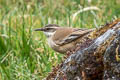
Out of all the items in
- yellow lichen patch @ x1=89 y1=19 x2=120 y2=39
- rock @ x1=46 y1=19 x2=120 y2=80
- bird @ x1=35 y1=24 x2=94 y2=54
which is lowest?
bird @ x1=35 y1=24 x2=94 y2=54

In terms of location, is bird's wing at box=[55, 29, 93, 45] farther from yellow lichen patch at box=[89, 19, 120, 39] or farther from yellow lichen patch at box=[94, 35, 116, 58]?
yellow lichen patch at box=[94, 35, 116, 58]

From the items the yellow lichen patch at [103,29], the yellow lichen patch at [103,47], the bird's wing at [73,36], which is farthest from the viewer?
the bird's wing at [73,36]

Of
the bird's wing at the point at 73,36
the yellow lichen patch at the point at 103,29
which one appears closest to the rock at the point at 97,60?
the yellow lichen patch at the point at 103,29

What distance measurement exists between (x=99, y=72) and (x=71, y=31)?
9.37ft

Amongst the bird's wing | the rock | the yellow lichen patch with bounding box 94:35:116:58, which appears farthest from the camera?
the bird's wing

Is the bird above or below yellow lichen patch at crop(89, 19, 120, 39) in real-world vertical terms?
below

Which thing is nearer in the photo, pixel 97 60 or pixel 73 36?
pixel 97 60

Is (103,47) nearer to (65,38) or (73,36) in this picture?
(73,36)

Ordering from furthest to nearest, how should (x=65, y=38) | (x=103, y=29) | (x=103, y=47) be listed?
(x=65, y=38) → (x=103, y=29) → (x=103, y=47)

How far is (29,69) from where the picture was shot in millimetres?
6309

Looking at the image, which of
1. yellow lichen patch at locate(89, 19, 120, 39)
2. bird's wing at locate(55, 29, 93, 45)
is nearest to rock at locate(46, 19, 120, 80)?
yellow lichen patch at locate(89, 19, 120, 39)

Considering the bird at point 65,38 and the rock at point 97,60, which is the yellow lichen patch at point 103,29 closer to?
the rock at point 97,60

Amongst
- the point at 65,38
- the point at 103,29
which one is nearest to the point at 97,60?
the point at 103,29

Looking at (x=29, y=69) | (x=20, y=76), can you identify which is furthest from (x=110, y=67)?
(x=29, y=69)
